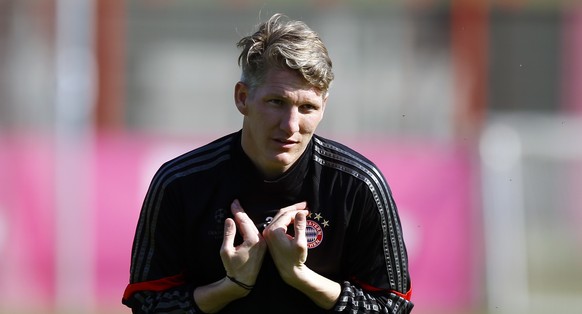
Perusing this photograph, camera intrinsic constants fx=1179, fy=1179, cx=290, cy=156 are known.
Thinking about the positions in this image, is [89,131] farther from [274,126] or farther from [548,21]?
[274,126]

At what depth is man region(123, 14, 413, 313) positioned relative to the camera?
172 inches

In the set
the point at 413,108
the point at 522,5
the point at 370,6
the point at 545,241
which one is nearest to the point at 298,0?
the point at 370,6

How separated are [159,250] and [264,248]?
441 mm

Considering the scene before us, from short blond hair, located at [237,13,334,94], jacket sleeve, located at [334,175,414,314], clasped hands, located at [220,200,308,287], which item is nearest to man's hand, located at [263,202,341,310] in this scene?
clasped hands, located at [220,200,308,287]

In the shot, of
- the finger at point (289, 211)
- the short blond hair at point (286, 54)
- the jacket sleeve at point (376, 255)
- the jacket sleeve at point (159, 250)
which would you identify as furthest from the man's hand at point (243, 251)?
the short blond hair at point (286, 54)

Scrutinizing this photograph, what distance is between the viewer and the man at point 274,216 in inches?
172

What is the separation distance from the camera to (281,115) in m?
4.38

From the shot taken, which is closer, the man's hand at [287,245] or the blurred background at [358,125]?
the man's hand at [287,245]

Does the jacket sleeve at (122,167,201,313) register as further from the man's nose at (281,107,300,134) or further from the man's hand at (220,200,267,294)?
the man's nose at (281,107,300,134)

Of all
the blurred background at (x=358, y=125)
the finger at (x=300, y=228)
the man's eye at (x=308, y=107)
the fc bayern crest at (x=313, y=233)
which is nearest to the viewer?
the finger at (x=300, y=228)

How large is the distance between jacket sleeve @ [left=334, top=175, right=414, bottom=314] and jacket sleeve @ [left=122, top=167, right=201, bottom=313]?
2.13 ft

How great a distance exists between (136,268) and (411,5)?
31.0ft

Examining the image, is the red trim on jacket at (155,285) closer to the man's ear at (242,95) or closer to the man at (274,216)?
the man at (274,216)

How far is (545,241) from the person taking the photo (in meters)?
12.0
